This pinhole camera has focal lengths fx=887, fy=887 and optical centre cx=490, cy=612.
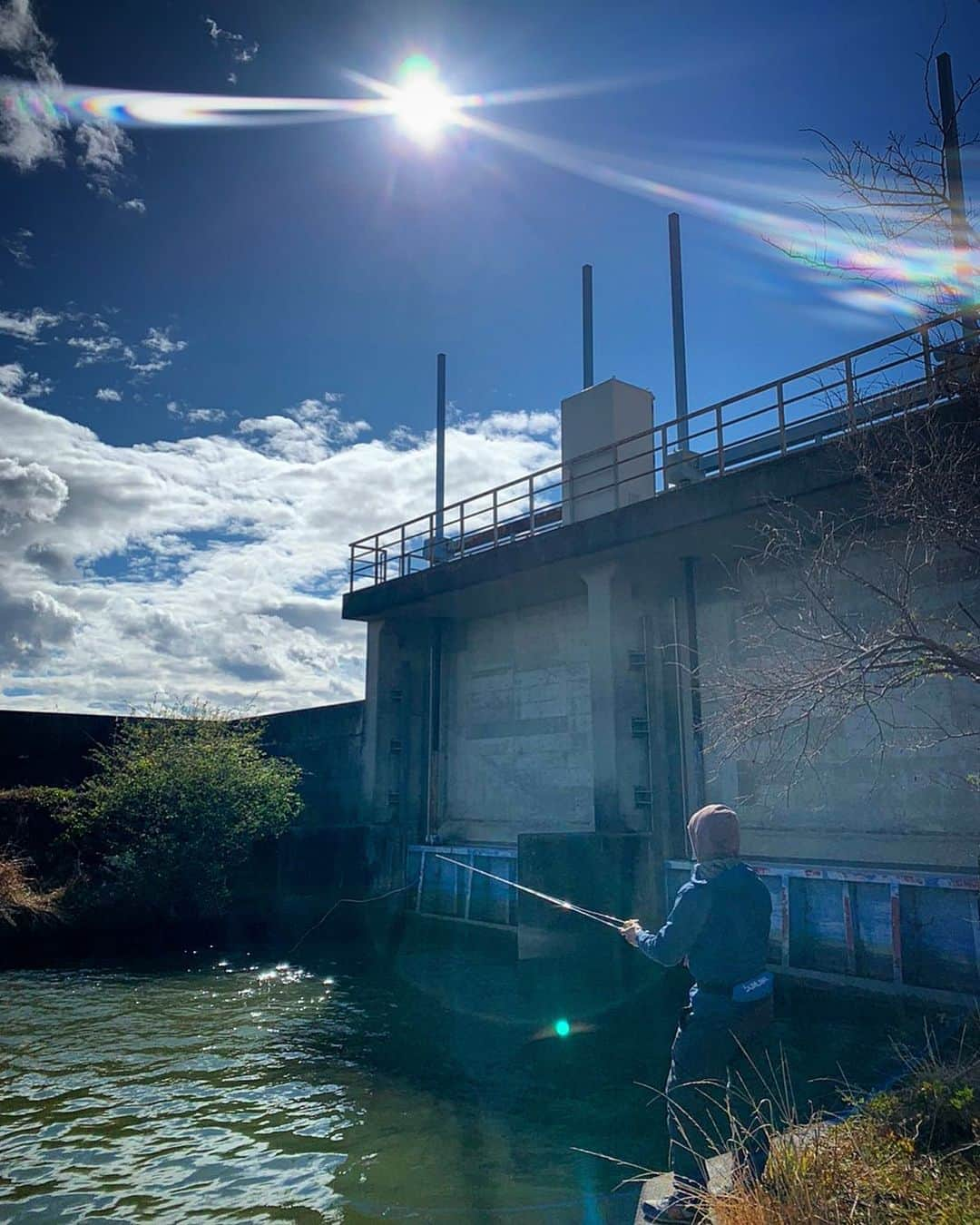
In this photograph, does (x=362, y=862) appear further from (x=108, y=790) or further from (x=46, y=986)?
(x=46, y=986)

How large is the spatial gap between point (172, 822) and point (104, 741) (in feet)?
18.8

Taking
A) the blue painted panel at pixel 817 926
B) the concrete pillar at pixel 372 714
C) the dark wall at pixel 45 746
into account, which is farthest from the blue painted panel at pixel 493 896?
the dark wall at pixel 45 746

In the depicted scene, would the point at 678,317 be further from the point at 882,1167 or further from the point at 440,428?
the point at 882,1167

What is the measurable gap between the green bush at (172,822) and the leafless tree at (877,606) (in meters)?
9.15

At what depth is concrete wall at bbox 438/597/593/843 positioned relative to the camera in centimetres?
1667

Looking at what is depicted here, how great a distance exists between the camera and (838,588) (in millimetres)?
12438

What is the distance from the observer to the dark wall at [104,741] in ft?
66.2

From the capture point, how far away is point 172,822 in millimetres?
16469

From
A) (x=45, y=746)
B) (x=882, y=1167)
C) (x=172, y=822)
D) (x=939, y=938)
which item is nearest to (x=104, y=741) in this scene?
(x=45, y=746)

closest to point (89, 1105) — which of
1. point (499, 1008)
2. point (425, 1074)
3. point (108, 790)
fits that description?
point (425, 1074)

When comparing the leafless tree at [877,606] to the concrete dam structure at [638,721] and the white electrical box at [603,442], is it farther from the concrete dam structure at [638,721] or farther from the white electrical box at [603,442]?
the white electrical box at [603,442]

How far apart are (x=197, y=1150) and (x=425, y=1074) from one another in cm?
252

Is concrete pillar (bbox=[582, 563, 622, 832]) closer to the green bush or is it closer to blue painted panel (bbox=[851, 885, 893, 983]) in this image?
blue painted panel (bbox=[851, 885, 893, 983])

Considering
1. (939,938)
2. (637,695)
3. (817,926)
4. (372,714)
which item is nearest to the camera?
(939,938)
